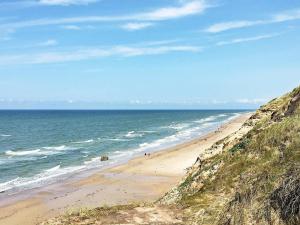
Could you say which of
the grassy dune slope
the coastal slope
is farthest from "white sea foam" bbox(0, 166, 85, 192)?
the coastal slope

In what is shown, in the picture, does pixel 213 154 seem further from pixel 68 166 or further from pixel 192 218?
pixel 68 166

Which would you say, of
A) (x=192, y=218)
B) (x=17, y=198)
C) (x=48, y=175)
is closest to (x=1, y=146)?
(x=48, y=175)

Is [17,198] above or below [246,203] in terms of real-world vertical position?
below

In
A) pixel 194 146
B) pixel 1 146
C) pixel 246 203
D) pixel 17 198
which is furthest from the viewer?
pixel 1 146

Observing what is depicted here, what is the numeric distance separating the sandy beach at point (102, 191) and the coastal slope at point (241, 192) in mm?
17914

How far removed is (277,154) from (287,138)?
0.63 metres

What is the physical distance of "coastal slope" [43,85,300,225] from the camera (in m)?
9.17

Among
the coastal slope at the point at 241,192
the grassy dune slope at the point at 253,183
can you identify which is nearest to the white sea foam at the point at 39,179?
the grassy dune slope at the point at 253,183

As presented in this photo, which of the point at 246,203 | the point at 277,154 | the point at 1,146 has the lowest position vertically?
the point at 1,146

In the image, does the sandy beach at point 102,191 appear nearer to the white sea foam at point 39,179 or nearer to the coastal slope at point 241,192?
the white sea foam at point 39,179

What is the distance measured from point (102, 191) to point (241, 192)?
27508 mm

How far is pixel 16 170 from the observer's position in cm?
4922

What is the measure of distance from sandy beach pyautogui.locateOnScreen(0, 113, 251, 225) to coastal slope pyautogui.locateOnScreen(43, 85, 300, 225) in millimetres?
17914

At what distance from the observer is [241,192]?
9891 millimetres
